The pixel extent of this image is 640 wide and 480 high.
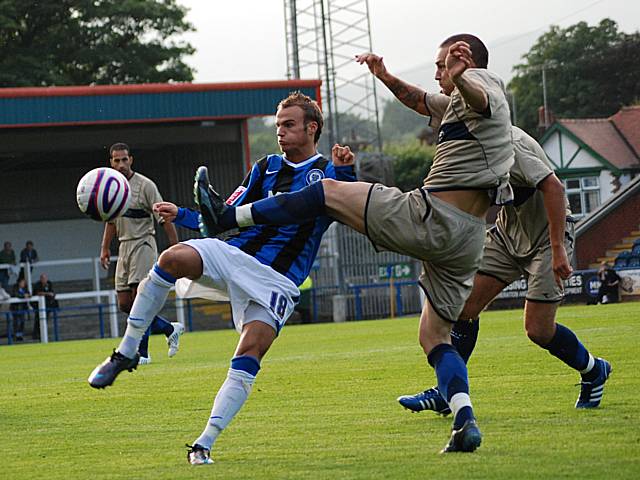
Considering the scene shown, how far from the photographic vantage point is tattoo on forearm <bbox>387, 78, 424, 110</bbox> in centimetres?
738

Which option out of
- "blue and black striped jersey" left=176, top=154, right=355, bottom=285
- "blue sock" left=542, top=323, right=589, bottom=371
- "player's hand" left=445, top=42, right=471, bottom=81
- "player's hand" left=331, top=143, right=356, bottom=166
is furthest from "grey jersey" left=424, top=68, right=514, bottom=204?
"blue sock" left=542, top=323, right=589, bottom=371

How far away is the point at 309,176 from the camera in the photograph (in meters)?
6.85

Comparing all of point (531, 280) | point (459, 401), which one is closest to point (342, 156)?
point (459, 401)

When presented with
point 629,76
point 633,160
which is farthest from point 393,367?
point 629,76

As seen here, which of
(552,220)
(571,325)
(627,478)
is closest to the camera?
(627,478)

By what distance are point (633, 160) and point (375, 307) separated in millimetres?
25706

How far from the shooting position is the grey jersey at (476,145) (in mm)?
6199

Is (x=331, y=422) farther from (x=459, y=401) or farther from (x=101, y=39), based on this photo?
(x=101, y=39)

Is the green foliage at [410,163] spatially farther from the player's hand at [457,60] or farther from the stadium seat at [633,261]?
the player's hand at [457,60]

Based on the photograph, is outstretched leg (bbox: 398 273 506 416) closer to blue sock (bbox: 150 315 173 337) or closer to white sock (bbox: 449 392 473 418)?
white sock (bbox: 449 392 473 418)

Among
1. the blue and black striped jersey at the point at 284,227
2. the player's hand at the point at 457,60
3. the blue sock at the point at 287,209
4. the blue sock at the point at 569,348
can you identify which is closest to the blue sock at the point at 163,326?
the blue sock at the point at 569,348

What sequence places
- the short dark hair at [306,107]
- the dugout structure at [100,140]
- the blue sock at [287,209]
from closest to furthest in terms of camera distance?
1. the blue sock at [287,209]
2. the short dark hair at [306,107]
3. the dugout structure at [100,140]

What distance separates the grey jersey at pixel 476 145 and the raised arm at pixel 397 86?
0.97m

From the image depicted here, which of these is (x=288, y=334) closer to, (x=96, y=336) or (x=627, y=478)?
(x=96, y=336)
